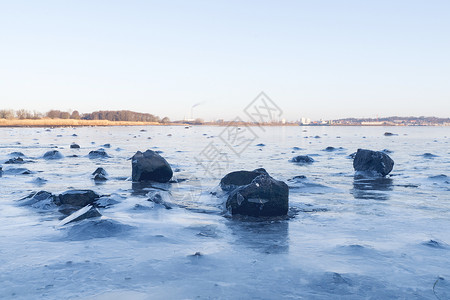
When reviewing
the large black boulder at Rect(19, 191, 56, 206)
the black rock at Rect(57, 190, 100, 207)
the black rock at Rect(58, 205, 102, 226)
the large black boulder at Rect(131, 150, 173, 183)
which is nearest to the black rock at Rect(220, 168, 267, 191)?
the large black boulder at Rect(131, 150, 173, 183)

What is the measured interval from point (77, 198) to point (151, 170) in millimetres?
3581

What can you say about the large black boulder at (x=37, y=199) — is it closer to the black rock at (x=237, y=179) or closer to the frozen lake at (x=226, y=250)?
the frozen lake at (x=226, y=250)

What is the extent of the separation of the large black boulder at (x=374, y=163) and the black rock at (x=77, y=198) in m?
9.55

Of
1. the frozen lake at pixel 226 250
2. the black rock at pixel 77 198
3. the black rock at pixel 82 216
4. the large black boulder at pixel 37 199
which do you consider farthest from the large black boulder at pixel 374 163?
the large black boulder at pixel 37 199

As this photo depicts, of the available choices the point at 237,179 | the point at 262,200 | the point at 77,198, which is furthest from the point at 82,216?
the point at 237,179

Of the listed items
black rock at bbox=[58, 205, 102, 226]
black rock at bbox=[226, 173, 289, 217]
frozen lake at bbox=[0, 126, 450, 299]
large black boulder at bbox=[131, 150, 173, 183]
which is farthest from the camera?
large black boulder at bbox=[131, 150, 173, 183]

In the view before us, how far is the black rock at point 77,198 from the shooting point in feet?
24.7

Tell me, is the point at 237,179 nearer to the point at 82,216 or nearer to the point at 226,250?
the point at 82,216

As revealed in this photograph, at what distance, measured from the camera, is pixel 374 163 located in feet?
42.5

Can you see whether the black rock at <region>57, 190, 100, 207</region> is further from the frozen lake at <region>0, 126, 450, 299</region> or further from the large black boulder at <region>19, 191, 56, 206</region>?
Result: the frozen lake at <region>0, 126, 450, 299</region>

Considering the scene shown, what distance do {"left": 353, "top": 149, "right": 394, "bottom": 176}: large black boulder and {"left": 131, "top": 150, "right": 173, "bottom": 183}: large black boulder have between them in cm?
706

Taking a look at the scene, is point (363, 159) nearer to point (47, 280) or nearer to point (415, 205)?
point (415, 205)

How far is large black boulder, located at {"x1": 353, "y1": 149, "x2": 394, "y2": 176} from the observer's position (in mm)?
12734

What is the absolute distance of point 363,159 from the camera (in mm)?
13375
